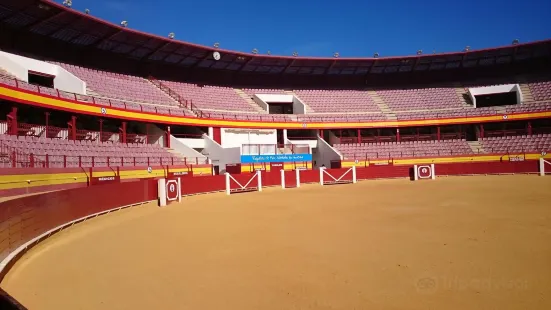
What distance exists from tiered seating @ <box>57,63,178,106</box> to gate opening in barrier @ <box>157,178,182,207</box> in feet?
50.3

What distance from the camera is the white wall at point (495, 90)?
40094 mm

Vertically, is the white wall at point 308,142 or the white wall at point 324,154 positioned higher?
the white wall at point 308,142

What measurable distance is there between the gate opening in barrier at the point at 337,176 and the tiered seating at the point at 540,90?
2543cm

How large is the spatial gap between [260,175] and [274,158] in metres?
7.80

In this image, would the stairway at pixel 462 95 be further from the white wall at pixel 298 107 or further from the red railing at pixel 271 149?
the red railing at pixel 271 149

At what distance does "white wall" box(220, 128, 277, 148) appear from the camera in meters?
35.4

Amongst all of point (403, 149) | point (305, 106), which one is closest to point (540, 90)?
point (403, 149)

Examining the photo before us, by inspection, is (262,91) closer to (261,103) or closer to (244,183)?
(261,103)

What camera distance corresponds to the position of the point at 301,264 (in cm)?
604

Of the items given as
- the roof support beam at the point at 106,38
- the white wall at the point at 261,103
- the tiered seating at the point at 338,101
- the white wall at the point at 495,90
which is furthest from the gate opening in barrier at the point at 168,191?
the white wall at the point at 495,90

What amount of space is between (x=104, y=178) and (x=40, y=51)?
16.7m

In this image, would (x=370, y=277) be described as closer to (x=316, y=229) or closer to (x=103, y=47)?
(x=316, y=229)

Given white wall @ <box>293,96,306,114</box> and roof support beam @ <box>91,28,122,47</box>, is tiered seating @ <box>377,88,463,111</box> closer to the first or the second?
white wall @ <box>293,96,306,114</box>

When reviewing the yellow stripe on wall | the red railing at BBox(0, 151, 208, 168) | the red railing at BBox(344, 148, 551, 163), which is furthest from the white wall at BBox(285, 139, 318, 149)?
the red railing at BBox(0, 151, 208, 168)
